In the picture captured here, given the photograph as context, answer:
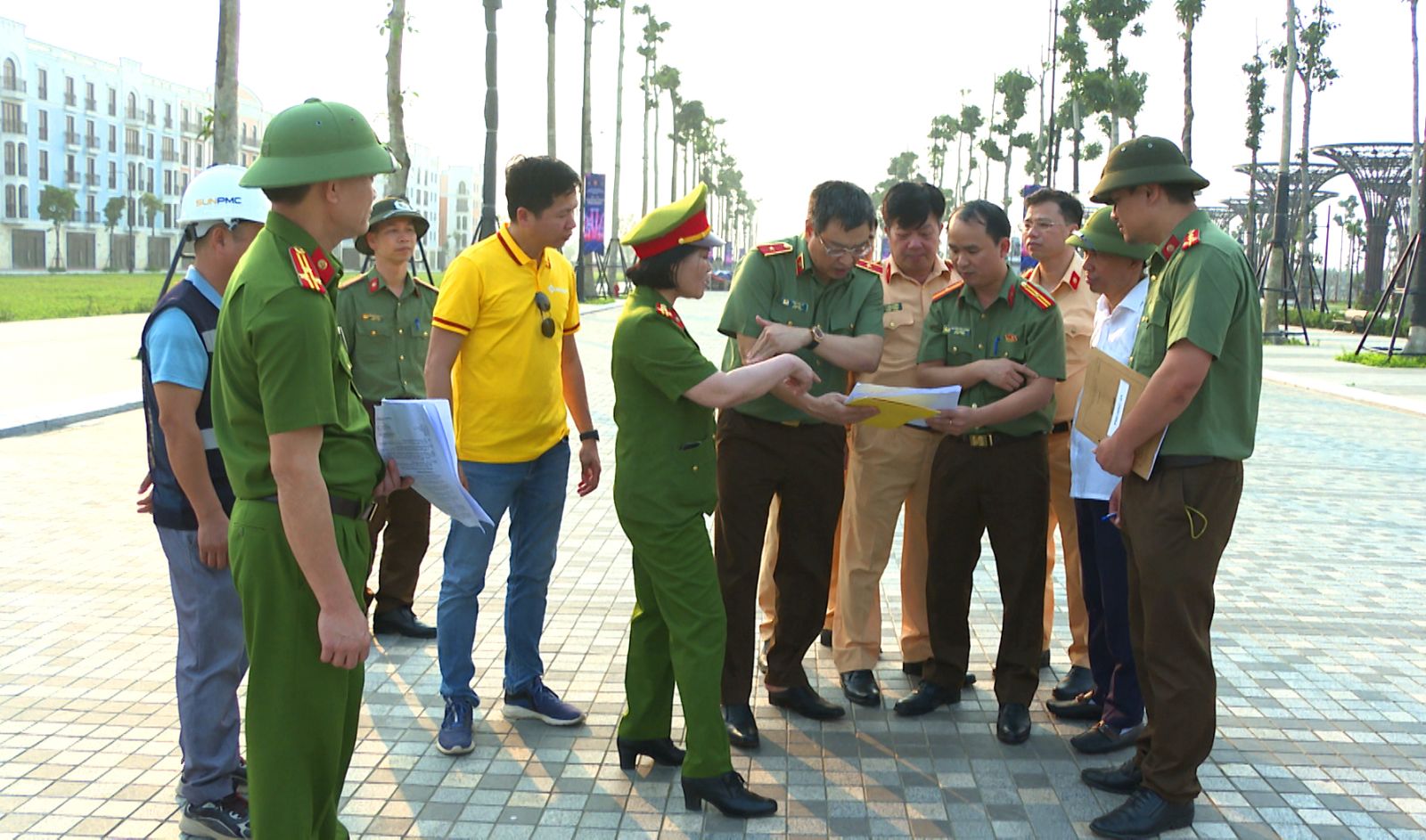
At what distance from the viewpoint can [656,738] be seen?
435 cm

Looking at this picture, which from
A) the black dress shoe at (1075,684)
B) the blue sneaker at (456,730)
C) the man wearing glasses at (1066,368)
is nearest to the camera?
the blue sneaker at (456,730)

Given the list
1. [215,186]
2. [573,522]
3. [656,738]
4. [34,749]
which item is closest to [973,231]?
[656,738]

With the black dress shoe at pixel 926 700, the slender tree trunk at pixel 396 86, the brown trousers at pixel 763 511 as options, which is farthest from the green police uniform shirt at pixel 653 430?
the slender tree trunk at pixel 396 86

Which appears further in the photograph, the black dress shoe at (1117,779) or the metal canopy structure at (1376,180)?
the metal canopy structure at (1376,180)

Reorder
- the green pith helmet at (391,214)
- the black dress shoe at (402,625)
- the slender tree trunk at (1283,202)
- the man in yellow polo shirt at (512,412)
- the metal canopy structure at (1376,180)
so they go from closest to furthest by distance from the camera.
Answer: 1. the man in yellow polo shirt at (512,412)
2. the green pith helmet at (391,214)
3. the black dress shoe at (402,625)
4. the slender tree trunk at (1283,202)
5. the metal canopy structure at (1376,180)

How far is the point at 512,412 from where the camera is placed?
468 centimetres

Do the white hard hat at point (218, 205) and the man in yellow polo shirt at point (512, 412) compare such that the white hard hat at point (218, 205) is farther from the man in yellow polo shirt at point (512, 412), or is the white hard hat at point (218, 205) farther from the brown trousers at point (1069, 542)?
the brown trousers at point (1069, 542)

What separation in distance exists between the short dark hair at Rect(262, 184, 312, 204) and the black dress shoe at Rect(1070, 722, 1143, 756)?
134 inches

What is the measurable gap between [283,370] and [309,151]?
528 mm

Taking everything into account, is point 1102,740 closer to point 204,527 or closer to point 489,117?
point 204,527

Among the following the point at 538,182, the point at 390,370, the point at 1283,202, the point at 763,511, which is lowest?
the point at 763,511

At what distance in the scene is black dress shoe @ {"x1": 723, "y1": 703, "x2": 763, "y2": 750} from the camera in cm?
461

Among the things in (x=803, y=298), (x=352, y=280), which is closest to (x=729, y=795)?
(x=803, y=298)

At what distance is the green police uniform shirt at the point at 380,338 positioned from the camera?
5.96 m
